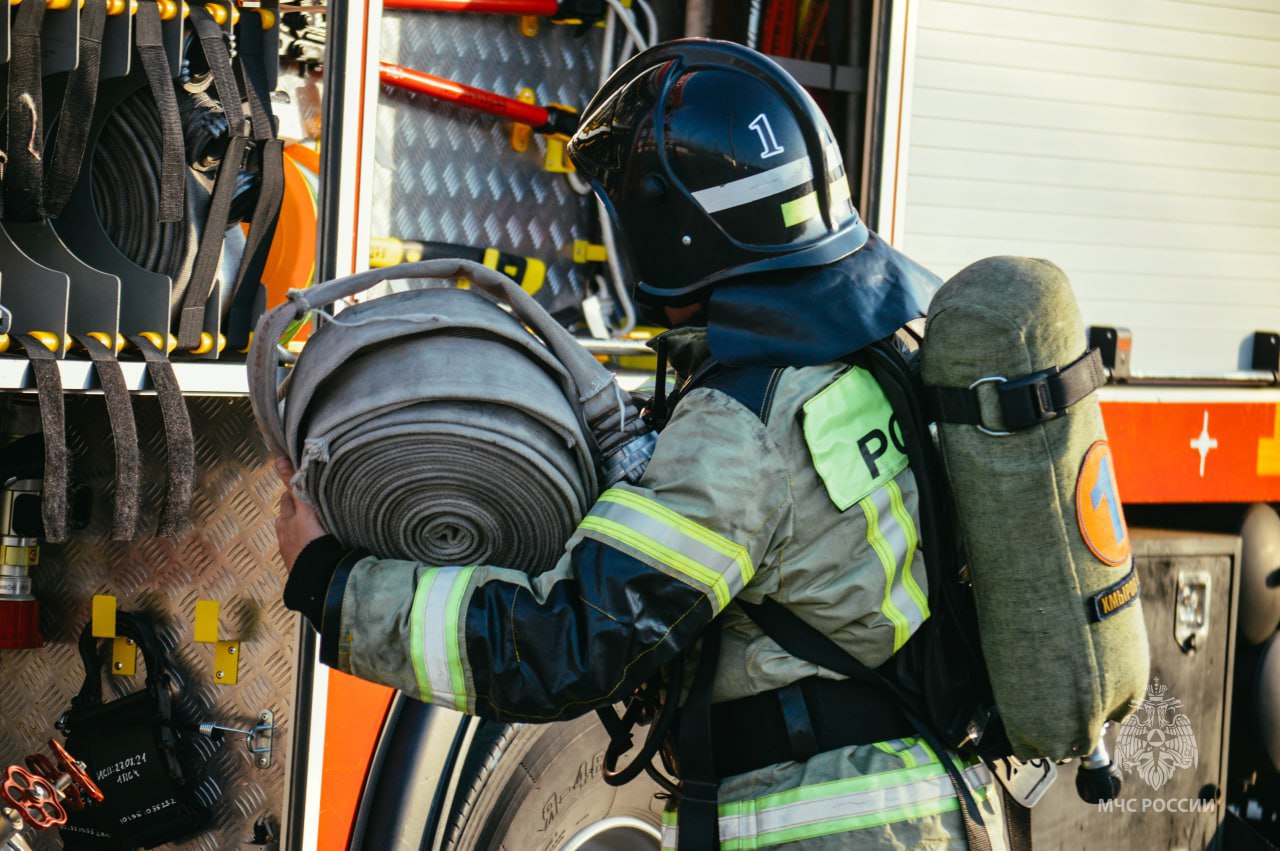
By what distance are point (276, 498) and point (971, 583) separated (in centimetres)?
150

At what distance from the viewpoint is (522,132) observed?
3.42 m

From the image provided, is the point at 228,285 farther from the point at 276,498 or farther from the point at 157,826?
the point at 157,826

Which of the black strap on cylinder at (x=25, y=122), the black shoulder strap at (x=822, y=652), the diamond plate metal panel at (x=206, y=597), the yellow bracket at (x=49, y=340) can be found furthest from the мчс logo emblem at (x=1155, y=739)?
the black strap on cylinder at (x=25, y=122)

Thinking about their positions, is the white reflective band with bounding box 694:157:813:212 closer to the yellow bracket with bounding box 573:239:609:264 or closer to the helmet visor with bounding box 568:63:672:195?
the helmet visor with bounding box 568:63:672:195

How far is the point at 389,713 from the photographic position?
276cm

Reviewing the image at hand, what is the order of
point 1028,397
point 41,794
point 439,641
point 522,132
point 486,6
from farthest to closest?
point 522,132 < point 486,6 < point 41,794 < point 1028,397 < point 439,641

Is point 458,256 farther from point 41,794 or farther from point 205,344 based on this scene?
point 41,794

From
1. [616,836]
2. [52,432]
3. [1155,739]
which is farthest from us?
[1155,739]

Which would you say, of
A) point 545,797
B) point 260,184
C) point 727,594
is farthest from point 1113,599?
point 260,184

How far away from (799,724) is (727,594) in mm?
249

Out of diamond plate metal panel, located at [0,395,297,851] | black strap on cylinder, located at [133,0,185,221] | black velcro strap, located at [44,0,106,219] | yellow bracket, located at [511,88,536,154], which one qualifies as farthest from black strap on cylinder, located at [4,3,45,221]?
yellow bracket, located at [511,88,536,154]

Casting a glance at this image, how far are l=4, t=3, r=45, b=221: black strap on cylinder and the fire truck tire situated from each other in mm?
1441

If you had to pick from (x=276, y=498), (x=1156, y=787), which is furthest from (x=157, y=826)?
(x=1156, y=787)

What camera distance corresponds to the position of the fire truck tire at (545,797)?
2.87 metres
